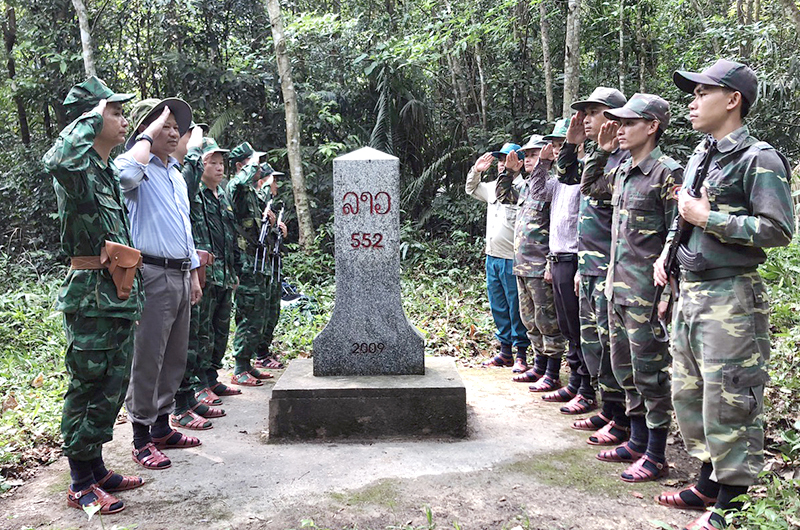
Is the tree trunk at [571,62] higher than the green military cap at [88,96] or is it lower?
higher

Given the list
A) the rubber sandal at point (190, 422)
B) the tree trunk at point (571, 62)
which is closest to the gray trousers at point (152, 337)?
the rubber sandal at point (190, 422)

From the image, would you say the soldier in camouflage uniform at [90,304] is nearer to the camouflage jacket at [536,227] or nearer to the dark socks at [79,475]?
the dark socks at [79,475]

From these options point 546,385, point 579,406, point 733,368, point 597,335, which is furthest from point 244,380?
point 733,368

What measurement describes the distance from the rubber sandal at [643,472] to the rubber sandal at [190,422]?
9.63 ft

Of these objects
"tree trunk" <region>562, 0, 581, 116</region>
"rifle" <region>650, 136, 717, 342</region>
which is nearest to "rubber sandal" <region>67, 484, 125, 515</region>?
"rifle" <region>650, 136, 717, 342</region>

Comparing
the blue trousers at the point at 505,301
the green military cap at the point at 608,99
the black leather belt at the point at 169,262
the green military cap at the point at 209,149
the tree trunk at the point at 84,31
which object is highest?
the tree trunk at the point at 84,31

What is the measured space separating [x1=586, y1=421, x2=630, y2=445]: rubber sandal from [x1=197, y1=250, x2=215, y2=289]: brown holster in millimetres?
3019

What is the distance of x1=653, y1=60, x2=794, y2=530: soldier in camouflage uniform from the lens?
9.03 feet

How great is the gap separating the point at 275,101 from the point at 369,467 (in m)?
10.6

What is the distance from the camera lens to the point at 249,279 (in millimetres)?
5934

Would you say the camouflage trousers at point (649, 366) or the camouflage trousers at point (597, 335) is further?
the camouflage trousers at point (597, 335)

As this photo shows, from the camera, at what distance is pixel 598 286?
4.11m

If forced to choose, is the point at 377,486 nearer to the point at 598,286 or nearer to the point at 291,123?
the point at 598,286

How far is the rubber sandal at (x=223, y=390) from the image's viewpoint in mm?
5477
